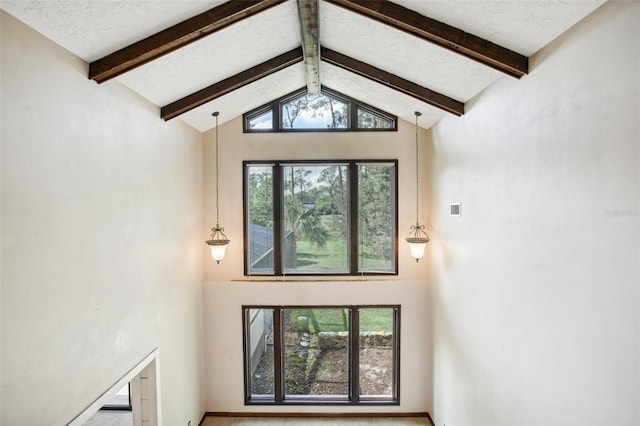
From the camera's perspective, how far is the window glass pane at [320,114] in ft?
16.4

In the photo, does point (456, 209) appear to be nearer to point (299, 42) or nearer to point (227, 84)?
point (299, 42)

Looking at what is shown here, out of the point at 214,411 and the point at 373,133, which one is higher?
the point at 373,133

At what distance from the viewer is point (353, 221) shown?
502 centimetres

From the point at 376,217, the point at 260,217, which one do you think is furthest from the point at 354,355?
the point at 260,217

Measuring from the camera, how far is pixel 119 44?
2.42 m

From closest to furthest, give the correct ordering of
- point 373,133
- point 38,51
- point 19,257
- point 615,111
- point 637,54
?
point 637,54 → point 615,111 → point 19,257 → point 38,51 → point 373,133

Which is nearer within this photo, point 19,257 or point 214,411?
point 19,257

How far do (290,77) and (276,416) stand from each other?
470 centimetres

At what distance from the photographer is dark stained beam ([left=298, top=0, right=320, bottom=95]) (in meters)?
2.79

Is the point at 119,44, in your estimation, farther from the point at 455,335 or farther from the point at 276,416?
the point at 276,416

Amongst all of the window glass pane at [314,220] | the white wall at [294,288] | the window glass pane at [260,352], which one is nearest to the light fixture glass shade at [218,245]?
the white wall at [294,288]

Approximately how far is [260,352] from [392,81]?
13.5 feet

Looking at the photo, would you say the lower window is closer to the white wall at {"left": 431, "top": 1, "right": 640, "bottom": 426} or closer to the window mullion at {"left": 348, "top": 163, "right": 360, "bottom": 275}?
the window mullion at {"left": 348, "top": 163, "right": 360, "bottom": 275}

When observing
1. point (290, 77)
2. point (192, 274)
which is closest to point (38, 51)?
point (290, 77)
